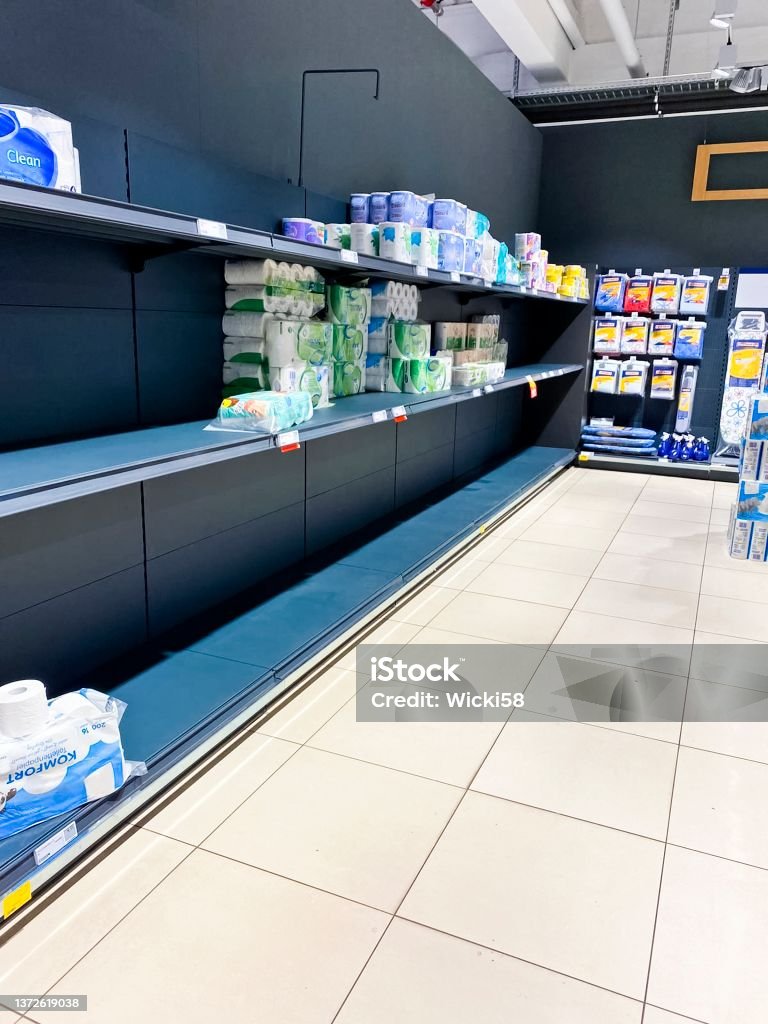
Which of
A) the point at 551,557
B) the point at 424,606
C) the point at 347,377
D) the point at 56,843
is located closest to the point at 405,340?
the point at 347,377

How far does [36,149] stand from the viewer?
166cm

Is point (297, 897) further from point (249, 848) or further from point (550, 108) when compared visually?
point (550, 108)

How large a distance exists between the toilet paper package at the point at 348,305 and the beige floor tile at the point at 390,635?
4.27 ft

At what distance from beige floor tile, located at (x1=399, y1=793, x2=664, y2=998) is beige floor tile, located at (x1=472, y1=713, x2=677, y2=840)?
71 millimetres

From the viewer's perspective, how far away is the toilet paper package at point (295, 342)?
9.04ft

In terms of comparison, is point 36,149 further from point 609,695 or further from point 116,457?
point 609,695

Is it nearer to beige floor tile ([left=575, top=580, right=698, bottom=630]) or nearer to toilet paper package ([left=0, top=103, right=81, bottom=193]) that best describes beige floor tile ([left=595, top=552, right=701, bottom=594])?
beige floor tile ([left=575, top=580, right=698, bottom=630])

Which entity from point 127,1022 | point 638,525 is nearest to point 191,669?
point 127,1022

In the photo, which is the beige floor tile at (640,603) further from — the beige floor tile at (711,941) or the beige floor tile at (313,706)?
the beige floor tile at (711,941)

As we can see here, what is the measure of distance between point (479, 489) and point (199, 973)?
12.7ft

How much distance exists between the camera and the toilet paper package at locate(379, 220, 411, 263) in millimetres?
3221

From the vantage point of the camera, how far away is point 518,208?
6703 millimetres

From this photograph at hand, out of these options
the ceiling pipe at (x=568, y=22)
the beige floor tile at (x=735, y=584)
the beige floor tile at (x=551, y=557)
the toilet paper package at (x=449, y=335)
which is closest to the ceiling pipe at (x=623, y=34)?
the ceiling pipe at (x=568, y=22)

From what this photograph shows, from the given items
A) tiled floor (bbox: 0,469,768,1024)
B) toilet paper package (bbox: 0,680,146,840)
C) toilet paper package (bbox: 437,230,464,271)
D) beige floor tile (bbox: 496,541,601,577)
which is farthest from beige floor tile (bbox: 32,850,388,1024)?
toilet paper package (bbox: 437,230,464,271)
